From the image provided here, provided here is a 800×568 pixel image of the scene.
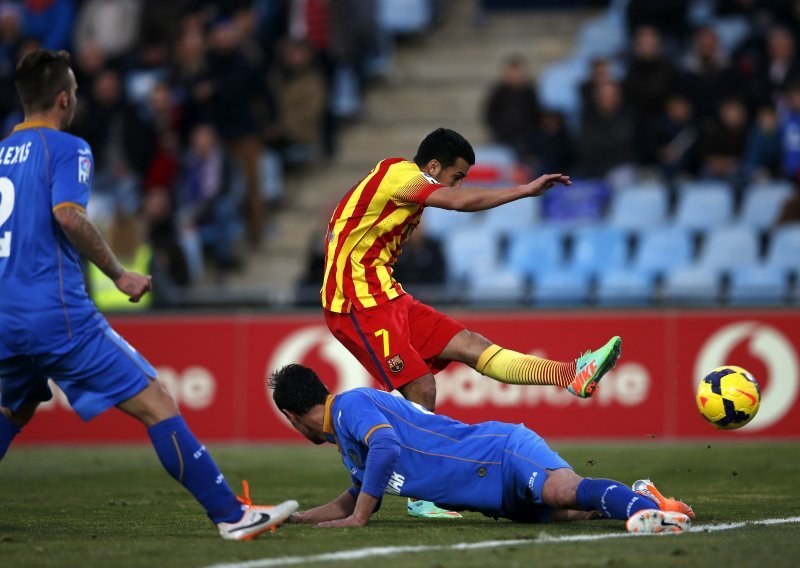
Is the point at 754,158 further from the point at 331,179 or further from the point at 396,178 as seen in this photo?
the point at 396,178

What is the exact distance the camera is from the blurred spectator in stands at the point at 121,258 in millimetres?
16844

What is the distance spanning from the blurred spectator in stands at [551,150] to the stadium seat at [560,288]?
1.59 m

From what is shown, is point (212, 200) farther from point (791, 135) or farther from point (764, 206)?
point (791, 135)

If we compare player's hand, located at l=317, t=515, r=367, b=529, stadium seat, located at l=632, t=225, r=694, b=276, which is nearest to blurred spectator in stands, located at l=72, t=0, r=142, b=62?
stadium seat, located at l=632, t=225, r=694, b=276

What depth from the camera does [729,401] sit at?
8.51 m

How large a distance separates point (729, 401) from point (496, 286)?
8.28 meters

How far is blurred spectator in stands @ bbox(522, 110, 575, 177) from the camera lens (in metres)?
17.9

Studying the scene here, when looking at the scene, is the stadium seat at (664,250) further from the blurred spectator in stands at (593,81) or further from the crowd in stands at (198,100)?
the crowd in stands at (198,100)

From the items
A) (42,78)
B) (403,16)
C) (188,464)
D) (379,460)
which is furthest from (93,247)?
(403,16)

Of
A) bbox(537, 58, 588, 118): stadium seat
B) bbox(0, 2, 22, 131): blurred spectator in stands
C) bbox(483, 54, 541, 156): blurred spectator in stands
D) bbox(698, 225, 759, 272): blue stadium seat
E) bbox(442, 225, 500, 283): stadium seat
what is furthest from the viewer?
bbox(0, 2, 22, 131): blurred spectator in stands

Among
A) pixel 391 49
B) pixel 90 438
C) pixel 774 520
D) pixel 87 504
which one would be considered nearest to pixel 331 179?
pixel 391 49

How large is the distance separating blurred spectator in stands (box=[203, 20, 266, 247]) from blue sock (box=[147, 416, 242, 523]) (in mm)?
12733

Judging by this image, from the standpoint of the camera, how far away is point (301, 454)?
14.4 m

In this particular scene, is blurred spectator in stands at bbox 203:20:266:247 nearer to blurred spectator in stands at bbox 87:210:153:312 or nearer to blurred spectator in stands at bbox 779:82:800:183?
blurred spectator in stands at bbox 87:210:153:312
